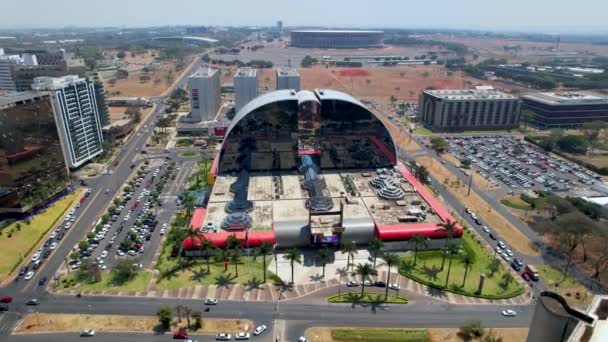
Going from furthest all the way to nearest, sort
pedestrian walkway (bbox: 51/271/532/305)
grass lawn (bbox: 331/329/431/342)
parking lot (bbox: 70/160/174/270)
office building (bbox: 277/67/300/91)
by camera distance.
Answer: office building (bbox: 277/67/300/91) → parking lot (bbox: 70/160/174/270) → pedestrian walkway (bbox: 51/271/532/305) → grass lawn (bbox: 331/329/431/342)

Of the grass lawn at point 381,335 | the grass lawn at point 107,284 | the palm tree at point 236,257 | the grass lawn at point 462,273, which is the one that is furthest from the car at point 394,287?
the grass lawn at point 107,284

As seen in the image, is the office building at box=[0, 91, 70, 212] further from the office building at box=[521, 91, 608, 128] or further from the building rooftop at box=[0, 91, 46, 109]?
the office building at box=[521, 91, 608, 128]

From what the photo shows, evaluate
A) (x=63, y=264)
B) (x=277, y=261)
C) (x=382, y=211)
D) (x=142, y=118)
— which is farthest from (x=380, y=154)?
(x=142, y=118)

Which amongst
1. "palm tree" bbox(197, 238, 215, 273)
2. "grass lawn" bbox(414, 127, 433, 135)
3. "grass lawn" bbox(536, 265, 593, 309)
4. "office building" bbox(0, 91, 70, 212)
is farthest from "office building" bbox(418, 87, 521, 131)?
"office building" bbox(0, 91, 70, 212)

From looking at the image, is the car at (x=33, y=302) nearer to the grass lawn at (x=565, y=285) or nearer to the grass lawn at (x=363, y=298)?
the grass lawn at (x=363, y=298)

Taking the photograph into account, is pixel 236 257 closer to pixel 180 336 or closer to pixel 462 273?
pixel 180 336

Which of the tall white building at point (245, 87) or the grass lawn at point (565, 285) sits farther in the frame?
the tall white building at point (245, 87)
